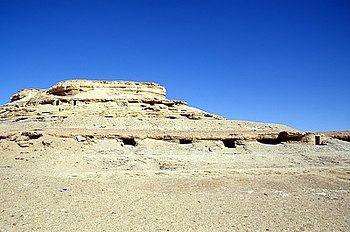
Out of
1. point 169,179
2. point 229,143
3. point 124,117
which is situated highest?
point 124,117

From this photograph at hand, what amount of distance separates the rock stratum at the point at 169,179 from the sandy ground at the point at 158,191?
3 cm

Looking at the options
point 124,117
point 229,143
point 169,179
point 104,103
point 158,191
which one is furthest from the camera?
point 104,103

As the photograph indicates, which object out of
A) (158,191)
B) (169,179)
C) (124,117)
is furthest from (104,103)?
(158,191)

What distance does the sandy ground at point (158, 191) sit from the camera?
6.36 metres

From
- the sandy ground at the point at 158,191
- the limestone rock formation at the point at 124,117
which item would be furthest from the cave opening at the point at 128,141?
the sandy ground at the point at 158,191

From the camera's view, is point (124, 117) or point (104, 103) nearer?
point (124, 117)

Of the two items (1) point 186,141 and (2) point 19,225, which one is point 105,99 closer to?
(1) point 186,141

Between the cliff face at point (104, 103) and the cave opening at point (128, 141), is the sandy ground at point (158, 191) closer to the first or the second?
the cave opening at point (128, 141)

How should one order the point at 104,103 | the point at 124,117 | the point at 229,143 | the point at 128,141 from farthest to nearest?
the point at 104,103
the point at 124,117
the point at 229,143
the point at 128,141

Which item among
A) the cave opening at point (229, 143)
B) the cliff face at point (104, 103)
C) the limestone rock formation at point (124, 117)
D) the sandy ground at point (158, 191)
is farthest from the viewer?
the cliff face at point (104, 103)

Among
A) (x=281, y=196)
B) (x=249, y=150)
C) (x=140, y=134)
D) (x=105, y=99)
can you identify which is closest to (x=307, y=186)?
(x=281, y=196)

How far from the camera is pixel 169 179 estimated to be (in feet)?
34.8

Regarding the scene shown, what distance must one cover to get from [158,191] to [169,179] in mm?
1684

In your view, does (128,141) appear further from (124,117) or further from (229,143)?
(124,117)
